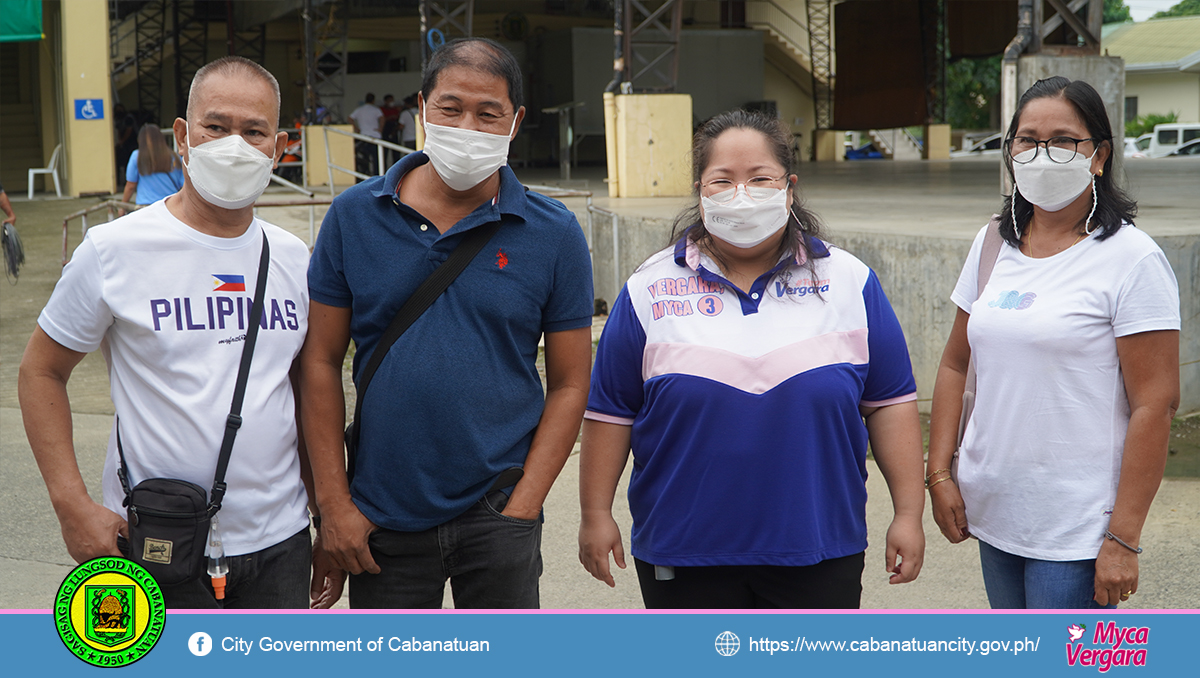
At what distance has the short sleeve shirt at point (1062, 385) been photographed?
93.9 inches

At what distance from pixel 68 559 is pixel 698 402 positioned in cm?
345

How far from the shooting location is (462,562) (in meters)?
2.50

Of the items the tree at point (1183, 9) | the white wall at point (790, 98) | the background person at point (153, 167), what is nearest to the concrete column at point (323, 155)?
the background person at point (153, 167)

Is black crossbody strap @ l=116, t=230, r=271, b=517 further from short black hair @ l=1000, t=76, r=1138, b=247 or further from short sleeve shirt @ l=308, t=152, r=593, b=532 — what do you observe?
short black hair @ l=1000, t=76, r=1138, b=247

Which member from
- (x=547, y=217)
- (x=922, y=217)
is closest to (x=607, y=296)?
(x=922, y=217)

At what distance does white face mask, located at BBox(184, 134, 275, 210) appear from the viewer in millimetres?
2404

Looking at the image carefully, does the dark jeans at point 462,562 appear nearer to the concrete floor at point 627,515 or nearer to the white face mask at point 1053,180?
the white face mask at point 1053,180

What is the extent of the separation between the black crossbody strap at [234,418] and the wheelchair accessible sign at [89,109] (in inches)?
794

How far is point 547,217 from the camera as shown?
252 cm

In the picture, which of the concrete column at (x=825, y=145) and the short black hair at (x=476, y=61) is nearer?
the short black hair at (x=476, y=61)

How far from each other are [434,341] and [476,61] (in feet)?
2.21
